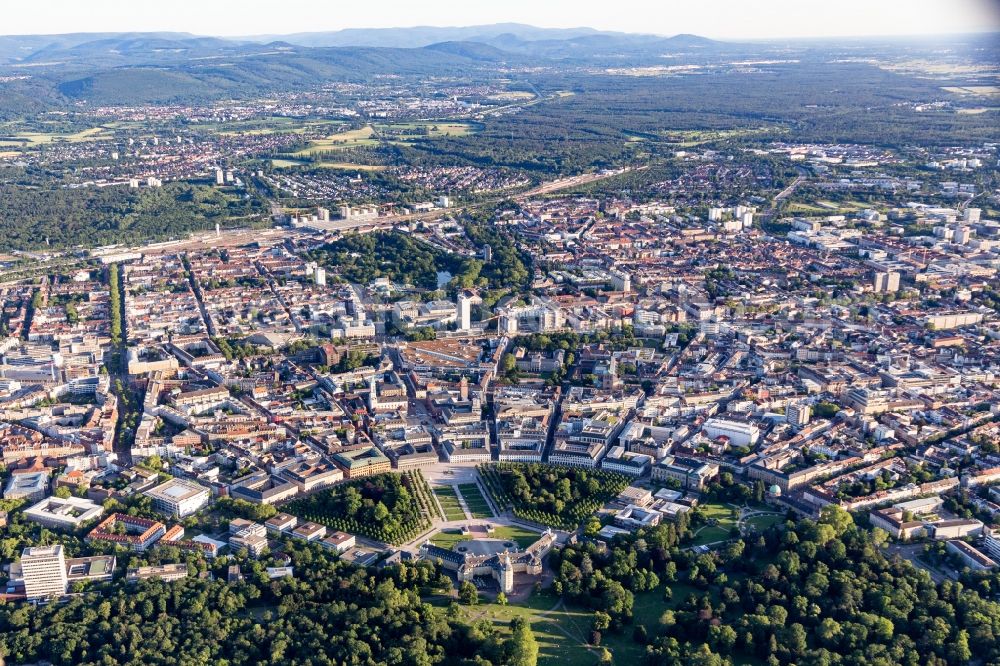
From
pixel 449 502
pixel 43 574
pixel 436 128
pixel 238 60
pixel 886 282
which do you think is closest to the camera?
pixel 43 574

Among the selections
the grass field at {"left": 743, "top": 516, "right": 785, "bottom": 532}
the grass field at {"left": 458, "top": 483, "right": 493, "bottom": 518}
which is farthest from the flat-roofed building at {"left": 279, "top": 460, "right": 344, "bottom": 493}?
the grass field at {"left": 743, "top": 516, "right": 785, "bottom": 532}

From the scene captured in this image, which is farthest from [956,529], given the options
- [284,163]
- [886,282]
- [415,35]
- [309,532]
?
[415,35]

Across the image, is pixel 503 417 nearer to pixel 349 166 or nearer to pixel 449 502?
pixel 449 502

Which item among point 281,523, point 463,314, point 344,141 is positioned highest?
point 344,141

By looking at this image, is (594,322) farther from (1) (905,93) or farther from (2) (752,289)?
(1) (905,93)

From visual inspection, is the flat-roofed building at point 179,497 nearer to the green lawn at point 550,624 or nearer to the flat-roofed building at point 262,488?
the flat-roofed building at point 262,488

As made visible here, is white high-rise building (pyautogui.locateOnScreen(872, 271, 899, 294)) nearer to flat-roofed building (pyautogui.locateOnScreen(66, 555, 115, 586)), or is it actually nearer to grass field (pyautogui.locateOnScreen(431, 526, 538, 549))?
grass field (pyautogui.locateOnScreen(431, 526, 538, 549))

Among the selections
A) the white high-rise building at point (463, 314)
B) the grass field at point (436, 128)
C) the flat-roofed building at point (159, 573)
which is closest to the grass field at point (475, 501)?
the flat-roofed building at point (159, 573)

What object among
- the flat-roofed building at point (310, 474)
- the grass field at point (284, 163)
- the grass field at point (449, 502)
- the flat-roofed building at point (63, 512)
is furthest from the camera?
the grass field at point (284, 163)
